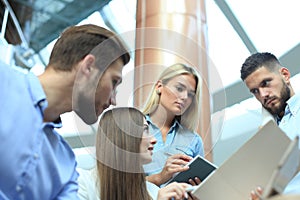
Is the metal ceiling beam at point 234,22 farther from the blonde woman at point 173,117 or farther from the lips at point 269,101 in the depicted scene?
the blonde woman at point 173,117

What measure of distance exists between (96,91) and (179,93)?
1.19ft

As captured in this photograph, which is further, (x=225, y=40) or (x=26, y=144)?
(x=225, y=40)

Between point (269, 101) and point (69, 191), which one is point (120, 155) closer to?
point (69, 191)

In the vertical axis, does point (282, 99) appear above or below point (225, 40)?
above

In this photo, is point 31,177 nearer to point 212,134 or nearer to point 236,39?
point 212,134

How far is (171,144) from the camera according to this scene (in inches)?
46.4

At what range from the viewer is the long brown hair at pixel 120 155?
1.10 m

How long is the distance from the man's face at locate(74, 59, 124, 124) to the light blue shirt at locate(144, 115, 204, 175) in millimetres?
273

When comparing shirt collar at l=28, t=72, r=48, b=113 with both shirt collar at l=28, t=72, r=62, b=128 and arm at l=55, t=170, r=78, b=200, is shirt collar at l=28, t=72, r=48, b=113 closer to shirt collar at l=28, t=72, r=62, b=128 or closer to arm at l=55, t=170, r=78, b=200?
shirt collar at l=28, t=72, r=62, b=128

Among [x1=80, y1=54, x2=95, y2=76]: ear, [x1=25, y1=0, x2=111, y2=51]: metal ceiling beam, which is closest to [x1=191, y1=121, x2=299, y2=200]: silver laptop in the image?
[x1=80, y1=54, x2=95, y2=76]: ear

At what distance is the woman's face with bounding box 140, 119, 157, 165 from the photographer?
43.3 inches

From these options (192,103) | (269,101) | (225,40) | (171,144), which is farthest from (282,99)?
(225,40)

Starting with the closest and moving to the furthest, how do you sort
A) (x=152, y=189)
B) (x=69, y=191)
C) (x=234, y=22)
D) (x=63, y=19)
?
(x=69, y=191), (x=152, y=189), (x=234, y=22), (x=63, y=19)

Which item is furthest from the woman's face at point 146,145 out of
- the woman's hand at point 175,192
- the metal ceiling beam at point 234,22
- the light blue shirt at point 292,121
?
the metal ceiling beam at point 234,22
